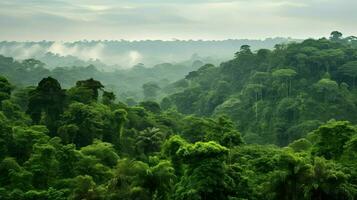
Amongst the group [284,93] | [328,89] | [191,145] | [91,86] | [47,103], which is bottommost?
[284,93]

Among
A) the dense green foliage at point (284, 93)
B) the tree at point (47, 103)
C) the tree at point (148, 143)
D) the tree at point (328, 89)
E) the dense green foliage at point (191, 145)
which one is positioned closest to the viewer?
the dense green foliage at point (191, 145)

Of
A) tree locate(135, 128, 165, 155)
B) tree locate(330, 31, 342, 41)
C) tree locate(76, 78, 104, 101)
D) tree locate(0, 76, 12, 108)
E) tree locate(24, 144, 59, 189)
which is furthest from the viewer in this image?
tree locate(330, 31, 342, 41)

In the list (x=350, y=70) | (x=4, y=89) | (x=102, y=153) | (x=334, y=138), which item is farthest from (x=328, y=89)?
(x=102, y=153)

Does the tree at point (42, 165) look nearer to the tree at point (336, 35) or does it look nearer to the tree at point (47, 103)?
the tree at point (47, 103)

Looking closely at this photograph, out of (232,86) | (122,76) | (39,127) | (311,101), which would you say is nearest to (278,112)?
(311,101)

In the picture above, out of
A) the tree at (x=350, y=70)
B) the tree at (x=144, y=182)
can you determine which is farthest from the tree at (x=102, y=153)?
the tree at (x=350, y=70)

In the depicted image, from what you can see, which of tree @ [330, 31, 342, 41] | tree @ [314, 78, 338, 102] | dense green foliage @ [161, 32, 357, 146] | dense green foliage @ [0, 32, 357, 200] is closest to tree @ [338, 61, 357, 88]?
dense green foliage @ [161, 32, 357, 146]

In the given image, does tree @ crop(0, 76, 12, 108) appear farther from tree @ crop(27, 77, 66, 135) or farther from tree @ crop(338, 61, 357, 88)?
tree @ crop(338, 61, 357, 88)

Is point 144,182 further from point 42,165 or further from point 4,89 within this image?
point 4,89

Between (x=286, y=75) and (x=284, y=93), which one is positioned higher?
(x=286, y=75)

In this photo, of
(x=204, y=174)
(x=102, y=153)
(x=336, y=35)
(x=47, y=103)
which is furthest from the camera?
(x=336, y=35)
